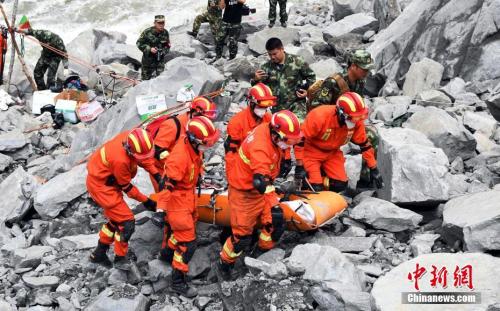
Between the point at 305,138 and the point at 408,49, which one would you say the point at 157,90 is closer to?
the point at 305,138

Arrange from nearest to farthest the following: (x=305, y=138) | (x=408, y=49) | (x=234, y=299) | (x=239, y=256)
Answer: (x=234, y=299) → (x=239, y=256) → (x=305, y=138) → (x=408, y=49)

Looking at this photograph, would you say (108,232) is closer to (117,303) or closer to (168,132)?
(117,303)

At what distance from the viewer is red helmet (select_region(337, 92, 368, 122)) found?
5.83 meters

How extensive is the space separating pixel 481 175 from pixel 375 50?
4211mm

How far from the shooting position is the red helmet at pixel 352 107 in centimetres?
583

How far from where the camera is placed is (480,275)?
176 inches

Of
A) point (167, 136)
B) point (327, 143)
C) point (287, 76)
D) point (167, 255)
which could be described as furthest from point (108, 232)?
point (287, 76)

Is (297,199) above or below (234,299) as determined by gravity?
above

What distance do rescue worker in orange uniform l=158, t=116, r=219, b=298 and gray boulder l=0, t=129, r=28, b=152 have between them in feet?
17.2

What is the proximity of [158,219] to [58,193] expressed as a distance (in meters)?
2.07

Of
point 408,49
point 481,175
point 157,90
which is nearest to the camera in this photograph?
point 481,175

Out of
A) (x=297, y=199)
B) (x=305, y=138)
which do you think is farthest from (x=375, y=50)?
(x=297, y=199)

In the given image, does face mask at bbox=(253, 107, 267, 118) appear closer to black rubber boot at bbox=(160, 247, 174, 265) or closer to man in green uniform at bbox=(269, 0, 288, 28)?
black rubber boot at bbox=(160, 247, 174, 265)

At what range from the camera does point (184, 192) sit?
5.47 metres
